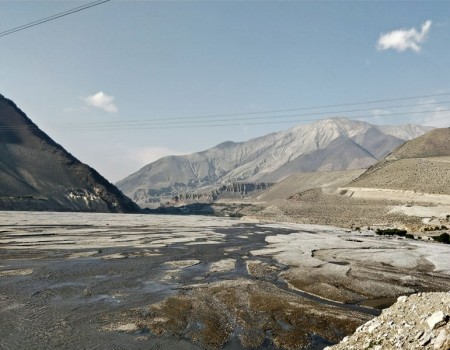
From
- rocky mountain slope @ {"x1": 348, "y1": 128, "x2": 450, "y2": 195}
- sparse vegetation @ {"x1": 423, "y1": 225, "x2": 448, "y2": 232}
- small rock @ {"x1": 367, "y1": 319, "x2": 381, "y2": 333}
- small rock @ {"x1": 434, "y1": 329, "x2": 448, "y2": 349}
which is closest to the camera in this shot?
small rock @ {"x1": 434, "y1": 329, "x2": 448, "y2": 349}

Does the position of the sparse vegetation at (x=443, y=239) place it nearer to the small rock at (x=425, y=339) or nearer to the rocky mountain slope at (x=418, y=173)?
the rocky mountain slope at (x=418, y=173)

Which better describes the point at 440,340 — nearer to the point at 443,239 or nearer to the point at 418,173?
the point at 443,239

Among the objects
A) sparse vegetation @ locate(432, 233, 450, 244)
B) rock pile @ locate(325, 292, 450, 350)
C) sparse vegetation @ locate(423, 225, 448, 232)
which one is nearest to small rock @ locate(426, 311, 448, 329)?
rock pile @ locate(325, 292, 450, 350)

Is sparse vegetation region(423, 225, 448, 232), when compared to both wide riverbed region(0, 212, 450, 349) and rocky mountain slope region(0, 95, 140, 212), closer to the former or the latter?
wide riverbed region(0, 212, 450, 349)

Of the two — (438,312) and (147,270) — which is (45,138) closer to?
(147,270)

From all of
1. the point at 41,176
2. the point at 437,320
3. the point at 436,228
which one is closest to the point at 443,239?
the point at 436,228

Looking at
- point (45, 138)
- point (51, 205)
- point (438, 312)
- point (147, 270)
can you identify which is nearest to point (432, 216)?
point (147, 270)
